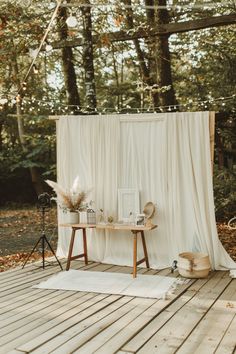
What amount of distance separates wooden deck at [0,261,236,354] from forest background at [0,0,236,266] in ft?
8.53

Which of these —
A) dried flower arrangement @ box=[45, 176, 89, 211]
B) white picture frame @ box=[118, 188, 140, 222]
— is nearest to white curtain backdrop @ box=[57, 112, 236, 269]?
white picture frame @ box=[118, 188, 140, 222]

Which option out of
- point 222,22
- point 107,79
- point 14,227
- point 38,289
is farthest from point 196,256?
point 107,79

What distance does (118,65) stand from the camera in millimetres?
13445

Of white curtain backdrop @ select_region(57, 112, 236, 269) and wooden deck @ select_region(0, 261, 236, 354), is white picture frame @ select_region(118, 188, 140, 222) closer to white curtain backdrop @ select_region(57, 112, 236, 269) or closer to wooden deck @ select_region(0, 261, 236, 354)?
white curtain backdrop @ select_region(57, 112, 236, 269)

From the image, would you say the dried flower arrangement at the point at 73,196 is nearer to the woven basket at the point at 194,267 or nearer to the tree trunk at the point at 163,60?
the woven basket at the point at 194,267

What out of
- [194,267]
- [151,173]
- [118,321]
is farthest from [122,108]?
[118,321]

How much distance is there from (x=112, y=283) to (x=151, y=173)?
1.50m

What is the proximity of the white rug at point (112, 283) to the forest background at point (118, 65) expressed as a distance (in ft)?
7.33

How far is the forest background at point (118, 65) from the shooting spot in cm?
675

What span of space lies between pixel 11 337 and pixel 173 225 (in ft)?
8.67

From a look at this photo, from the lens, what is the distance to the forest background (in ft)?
22.1

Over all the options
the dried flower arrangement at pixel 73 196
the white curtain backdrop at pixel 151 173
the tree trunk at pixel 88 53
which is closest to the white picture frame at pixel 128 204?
the white curtain backdrop at pixel 151 173

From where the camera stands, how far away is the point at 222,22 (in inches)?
244

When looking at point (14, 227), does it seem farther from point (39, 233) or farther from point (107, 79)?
point (107, 79)
